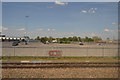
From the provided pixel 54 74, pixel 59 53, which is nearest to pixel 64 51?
pixel 59 53

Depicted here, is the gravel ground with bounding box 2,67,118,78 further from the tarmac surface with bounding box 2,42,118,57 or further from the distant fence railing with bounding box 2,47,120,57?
the tarmac surface with bounding box 2,42,118,57

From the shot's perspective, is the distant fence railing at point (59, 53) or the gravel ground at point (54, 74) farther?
the distant fence railing at point (59, 53)

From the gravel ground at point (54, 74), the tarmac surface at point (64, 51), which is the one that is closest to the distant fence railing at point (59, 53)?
the tarmac surface at point (64, 51)

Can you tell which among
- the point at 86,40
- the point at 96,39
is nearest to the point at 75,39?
the point at 86,40

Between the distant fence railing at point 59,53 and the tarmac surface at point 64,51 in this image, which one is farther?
the tarmac surface at point 64,51

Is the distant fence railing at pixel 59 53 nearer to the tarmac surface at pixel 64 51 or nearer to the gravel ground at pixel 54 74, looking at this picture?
the tarmac surface at pixel 64 51

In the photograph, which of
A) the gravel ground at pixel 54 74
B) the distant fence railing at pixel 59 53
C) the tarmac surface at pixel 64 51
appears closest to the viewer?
the gravel ground at pixel 54 74

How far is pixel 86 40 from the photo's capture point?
9925 cm

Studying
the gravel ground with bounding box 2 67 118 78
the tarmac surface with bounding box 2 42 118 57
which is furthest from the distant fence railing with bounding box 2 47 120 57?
the gravel ground with bounding box 2 67 118 78

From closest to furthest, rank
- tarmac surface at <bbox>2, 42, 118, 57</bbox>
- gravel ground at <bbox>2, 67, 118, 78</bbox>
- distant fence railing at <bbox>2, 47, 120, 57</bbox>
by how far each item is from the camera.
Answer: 1. gravel ground at <bbox>2, 67, 118, 78</bbox>
2. distant fence railing at <bbox>2, 47, 120, 57</bbox>
3. tarmac surface at <bbox>2, 42, 118, 57</bbox>

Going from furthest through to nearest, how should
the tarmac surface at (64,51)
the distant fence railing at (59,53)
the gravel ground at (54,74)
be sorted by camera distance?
the tarmac surface at (64,51), the distant fence railing at (59,53), the gravel ground at (54,74)

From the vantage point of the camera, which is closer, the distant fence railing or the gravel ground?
the gravel ground

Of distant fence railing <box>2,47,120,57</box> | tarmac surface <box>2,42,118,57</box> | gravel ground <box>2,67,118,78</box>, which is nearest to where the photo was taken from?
gravel ground <box>2,67,118,78</box>

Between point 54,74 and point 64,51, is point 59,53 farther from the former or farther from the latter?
point 54,74
